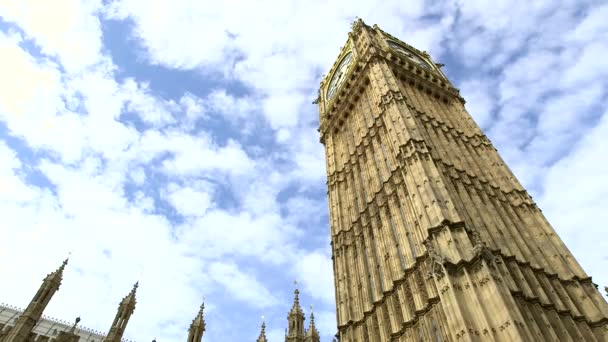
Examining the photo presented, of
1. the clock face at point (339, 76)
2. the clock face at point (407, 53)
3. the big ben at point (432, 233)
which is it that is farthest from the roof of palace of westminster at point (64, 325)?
the clock face at point (407, 53)

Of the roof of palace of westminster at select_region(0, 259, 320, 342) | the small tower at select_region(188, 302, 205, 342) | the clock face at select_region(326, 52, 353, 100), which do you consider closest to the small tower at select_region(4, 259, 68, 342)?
the roof of palace of westminster at select_region(0, 259, 320, 342)

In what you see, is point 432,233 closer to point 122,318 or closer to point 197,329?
point 197,329

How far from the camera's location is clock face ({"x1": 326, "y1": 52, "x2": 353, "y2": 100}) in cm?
4946

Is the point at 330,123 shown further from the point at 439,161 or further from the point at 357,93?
the point at 439,161

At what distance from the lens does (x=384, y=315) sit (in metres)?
24.6

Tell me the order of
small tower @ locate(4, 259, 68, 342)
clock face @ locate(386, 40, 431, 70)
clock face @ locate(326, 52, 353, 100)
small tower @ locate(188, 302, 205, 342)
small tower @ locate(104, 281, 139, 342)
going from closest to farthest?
small tower @ locate(4, 259, 68, 342) → small tower @ locate(104, 281, 139, 342) → small tower @ locate(188, 302, 205, 342) → clock face @ locate(386, 40, 431, 70) → clock face @ locate(326, 52, 353, 100)

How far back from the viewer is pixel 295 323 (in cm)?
3325

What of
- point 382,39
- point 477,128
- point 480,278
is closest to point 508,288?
point 480,278

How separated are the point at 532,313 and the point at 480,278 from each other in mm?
3366

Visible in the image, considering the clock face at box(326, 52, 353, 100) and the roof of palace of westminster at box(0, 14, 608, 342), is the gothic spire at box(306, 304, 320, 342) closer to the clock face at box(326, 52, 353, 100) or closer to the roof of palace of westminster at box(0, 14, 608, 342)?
the roof of palace of westminster at box(0, 14, 608, 342)

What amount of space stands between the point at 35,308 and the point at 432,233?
81.2ft

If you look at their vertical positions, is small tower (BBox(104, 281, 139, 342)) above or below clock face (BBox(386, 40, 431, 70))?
below

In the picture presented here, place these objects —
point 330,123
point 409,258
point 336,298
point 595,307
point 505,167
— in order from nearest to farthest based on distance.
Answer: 1. point 595,307
2. point 409,258
3. point 336,298
4. point 505,167
5. point 330,123

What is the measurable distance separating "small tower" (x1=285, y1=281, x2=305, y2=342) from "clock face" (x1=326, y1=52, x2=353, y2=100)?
81.5 ft
